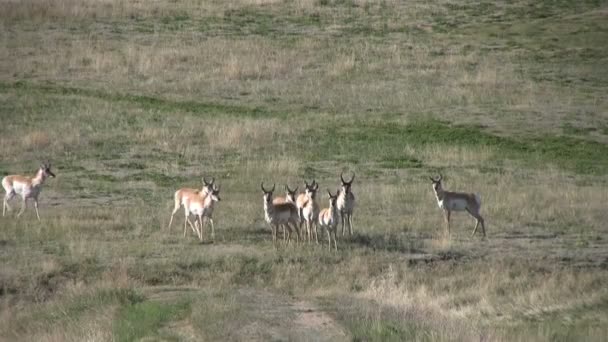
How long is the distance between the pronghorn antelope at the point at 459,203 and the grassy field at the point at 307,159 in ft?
1.52

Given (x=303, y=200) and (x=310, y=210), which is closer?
(x=310, y=210)

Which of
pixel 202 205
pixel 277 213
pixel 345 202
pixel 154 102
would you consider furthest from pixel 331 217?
pixel 154 102

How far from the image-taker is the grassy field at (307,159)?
2008 cm

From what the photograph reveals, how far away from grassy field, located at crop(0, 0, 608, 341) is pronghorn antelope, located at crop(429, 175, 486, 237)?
1.52ft

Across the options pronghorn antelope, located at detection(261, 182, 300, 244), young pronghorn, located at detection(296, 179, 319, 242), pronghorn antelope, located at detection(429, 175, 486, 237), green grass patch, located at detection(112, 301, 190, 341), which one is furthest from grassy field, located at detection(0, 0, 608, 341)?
young pronghorn, located at detection(296, 179, 319, 242)

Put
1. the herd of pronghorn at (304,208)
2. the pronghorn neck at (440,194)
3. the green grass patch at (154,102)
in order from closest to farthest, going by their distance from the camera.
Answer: the herd of pronghorn at (304,208) < the pronghorn neck at (440,194) < the green grass patch at (154,102)

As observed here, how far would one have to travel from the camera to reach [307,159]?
115ft

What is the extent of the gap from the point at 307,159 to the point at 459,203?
30.5ft

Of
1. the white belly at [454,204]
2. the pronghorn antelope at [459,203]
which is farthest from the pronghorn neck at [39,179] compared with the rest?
the white belly at [454,204]

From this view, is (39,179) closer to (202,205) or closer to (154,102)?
(202,205)

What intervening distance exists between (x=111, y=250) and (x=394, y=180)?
413 inches

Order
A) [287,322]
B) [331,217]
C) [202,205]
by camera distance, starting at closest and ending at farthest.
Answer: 1. [287,322]
2. [331,217]
3. [202,205]

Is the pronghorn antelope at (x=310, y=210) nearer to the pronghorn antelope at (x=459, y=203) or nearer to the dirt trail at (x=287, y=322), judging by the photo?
the pronghorn antelope at (x=459, y=203)

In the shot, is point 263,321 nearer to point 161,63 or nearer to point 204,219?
point 204,219
